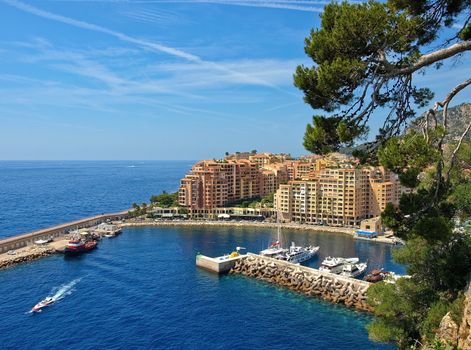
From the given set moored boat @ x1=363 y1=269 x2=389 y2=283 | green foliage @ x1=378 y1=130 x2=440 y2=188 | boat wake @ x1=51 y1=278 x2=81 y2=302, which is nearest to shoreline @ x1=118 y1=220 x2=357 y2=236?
moored boat @ x1=363 y1=269 x2=389 y2=283

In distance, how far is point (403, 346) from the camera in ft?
43.2

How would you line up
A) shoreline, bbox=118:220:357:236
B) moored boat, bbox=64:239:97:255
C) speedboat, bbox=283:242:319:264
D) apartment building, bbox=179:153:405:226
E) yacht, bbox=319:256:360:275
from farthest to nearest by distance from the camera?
apartment building, bbox=179:153:405:226, shoreline, bbox=118:220:357:236, moored boat, bbox=64:239:97:255, speedboat, bbox=283:242:319:264, yacht, bbox=319:256:360:275

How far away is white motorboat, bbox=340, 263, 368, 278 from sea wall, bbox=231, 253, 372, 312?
3.32 meters

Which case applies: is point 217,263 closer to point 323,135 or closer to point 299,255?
point 299,255

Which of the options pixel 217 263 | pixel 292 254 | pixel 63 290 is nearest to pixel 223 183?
pixel 292 254

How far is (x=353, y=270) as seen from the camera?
34938 mm

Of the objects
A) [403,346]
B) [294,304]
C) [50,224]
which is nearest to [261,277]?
[294,304]

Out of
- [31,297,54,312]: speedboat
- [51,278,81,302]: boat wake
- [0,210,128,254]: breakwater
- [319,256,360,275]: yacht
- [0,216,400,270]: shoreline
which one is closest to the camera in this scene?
[31,297,54,312]: speedboat

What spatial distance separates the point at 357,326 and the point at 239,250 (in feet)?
67.0

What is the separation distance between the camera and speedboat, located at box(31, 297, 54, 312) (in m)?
26.6

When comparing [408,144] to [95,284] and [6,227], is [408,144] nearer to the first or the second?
[95,284]

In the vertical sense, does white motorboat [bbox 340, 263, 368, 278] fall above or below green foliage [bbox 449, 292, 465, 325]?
below

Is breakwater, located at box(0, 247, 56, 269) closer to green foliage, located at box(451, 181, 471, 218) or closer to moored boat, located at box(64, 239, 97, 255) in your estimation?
moored boat, located at box(64, 239, 97, 255)

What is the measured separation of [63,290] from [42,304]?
3.52m
